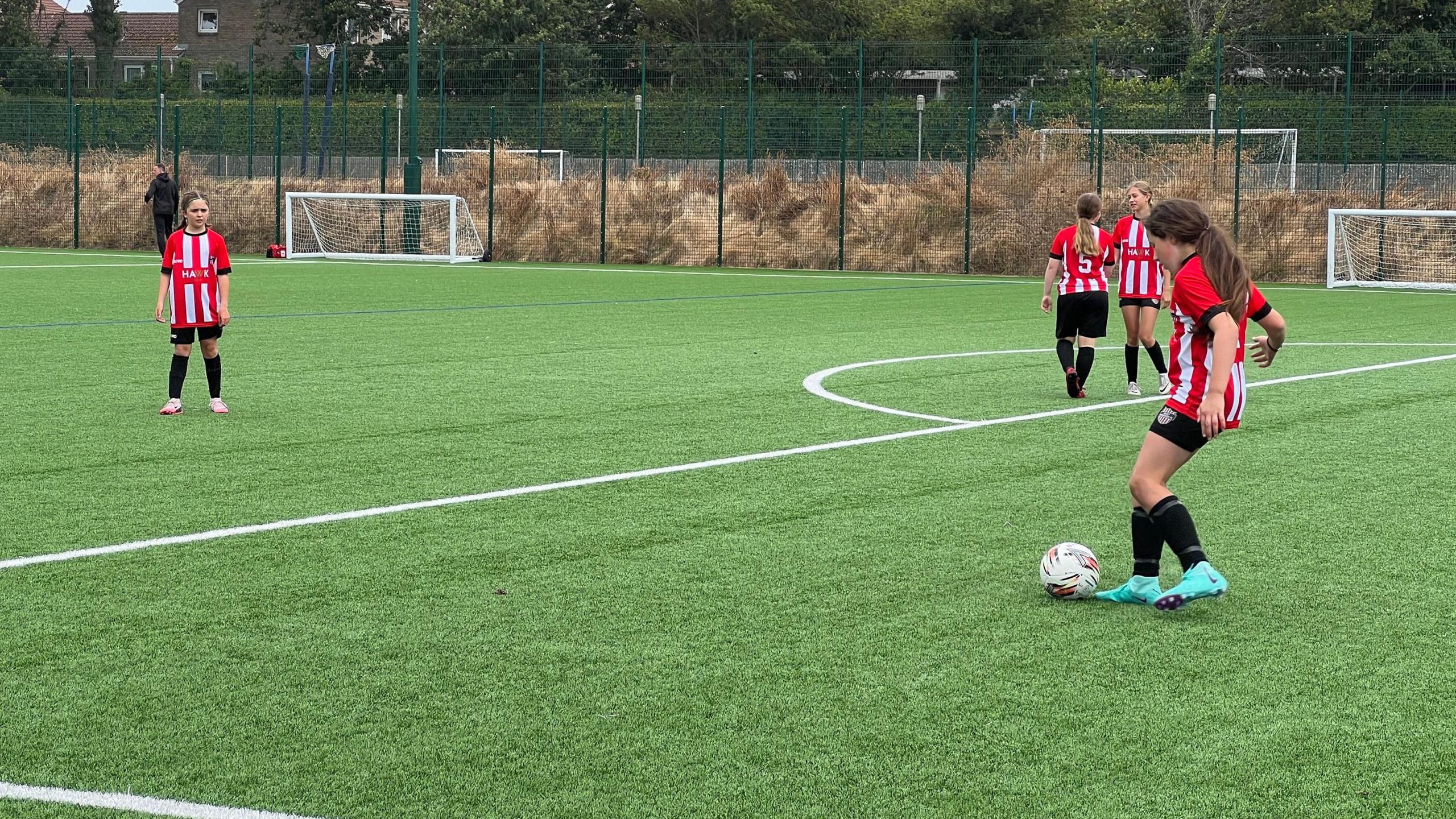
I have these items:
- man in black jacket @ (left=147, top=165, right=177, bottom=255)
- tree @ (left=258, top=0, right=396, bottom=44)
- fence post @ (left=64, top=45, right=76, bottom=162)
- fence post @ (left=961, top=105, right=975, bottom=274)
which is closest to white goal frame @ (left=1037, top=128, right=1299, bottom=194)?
fence post @ (left=961, top=105, right=975, bottom=274)

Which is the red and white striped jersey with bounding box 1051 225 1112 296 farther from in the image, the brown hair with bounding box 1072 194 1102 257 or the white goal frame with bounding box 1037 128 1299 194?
the white goal frame with bounding box 1037 128 1299 194

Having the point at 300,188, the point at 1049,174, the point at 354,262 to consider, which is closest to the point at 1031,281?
the point at 1049,174

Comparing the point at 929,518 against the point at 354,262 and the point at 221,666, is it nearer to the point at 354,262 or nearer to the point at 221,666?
the point at 221,666

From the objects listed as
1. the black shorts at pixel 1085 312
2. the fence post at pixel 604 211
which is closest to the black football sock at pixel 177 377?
the black shorts at pixel 1085 312

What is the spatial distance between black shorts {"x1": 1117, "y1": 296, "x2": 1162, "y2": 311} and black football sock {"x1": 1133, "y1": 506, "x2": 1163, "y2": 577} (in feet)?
19.3

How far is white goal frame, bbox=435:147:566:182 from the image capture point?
113 ft

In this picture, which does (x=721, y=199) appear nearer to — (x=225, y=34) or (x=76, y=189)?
(x=76, y=189)

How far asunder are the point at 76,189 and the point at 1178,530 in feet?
106

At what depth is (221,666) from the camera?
16.1 feet

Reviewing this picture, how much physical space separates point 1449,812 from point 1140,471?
1989 millimetres

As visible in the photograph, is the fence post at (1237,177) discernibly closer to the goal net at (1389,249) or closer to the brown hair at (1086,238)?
the goal net at (1389,249)

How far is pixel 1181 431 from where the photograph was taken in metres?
5.55

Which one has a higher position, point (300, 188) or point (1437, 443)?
point (300, 188)

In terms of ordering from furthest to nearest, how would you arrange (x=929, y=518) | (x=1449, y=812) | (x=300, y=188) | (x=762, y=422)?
(x=300, y=188) < (x=762, y=422) < (x=929, y=518) < (x=1449, y=812)
